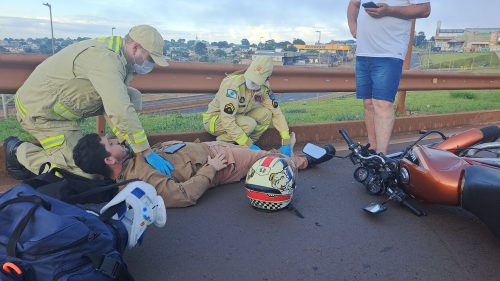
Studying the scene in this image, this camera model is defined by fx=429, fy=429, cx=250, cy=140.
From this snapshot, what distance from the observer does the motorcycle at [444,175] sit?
2670 millimetres

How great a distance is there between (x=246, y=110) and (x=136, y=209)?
2.70 m

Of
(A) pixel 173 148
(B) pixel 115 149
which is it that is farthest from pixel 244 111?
(B) pixel 115 149

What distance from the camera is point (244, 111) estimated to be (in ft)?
16.1

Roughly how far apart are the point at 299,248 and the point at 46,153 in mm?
2194

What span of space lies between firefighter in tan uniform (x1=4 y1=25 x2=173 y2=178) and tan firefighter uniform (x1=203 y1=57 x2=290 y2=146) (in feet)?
3.67

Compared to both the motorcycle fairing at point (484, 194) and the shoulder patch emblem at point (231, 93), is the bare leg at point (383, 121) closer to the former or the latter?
the shoulder patch emblem at point (231, 93)

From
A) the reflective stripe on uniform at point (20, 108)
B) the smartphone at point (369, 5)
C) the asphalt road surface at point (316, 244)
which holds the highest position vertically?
the smartphone at point (369, 5)

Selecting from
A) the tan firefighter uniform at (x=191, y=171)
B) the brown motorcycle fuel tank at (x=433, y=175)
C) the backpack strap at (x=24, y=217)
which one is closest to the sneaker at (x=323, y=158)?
the tan firefighter uniform at (x=191, y=171)

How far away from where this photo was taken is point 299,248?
278 centimetres

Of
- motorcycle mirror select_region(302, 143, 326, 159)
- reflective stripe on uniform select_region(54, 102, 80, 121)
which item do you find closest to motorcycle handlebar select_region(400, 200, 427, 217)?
motorcycle mirror select_region(302, 143, 326, 159)

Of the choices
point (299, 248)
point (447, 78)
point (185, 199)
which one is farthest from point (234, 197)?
point (447, 78)

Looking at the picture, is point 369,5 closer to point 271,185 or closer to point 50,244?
point 271,185

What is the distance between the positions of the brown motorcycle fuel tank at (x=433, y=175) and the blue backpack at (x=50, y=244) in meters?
2.16

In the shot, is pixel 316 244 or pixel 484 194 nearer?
pixel 484 194
